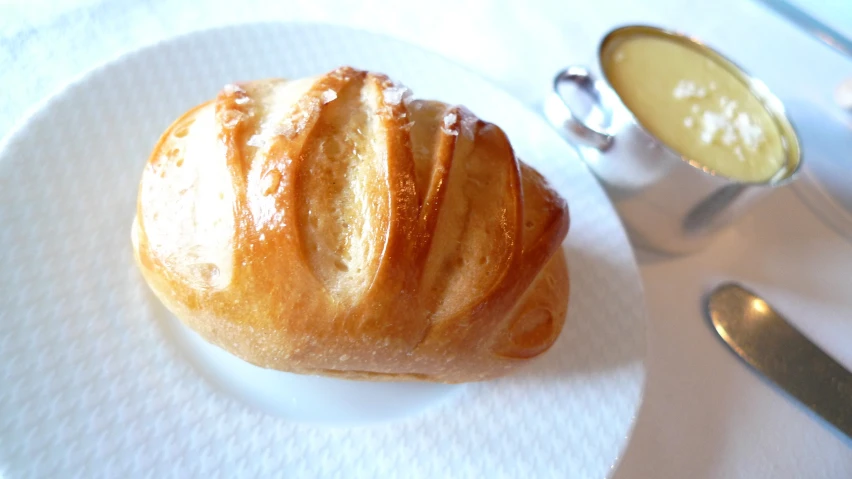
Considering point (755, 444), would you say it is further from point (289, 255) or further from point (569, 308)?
point (289, 255)

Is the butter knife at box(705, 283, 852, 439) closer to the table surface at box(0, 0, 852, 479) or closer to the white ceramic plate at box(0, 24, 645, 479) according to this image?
the table surface at box(0, 0, 852, 479)

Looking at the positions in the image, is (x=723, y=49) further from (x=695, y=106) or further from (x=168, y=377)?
(x=168, y=377)

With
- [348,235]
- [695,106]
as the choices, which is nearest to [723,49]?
[695,106]

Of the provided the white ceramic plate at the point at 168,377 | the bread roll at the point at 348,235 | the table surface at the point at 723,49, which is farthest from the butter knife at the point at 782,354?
the bread roll at the point at 348,235

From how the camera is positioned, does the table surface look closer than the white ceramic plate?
No

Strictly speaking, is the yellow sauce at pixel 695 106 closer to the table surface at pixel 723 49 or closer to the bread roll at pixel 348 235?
the table surface at pixel 723 49

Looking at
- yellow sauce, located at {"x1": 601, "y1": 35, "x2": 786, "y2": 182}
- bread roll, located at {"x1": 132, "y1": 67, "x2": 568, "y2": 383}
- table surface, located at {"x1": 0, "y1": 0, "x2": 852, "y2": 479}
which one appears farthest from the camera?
yellow sauce, located at {"x1": 601, "y1": 35, "x2": 786, "y2": 182}

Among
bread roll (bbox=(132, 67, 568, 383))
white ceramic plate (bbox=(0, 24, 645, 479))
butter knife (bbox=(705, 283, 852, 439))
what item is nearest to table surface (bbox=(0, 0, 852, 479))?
butter knife (bbox=(705, 283, 852, 439))

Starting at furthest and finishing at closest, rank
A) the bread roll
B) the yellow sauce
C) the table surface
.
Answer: the yellow sauce < the table surface < the bread roll
